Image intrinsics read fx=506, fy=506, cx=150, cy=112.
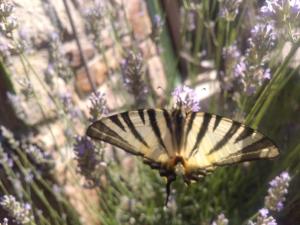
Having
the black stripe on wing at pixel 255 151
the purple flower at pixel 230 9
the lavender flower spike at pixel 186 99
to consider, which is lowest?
the black stripe on wing at pixel 255 151

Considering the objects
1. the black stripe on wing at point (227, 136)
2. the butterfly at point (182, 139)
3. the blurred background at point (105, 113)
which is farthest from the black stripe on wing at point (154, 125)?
the blurred background at point (105, 113)

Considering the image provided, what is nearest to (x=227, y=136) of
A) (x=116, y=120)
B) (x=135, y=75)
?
(x=116, y=120)

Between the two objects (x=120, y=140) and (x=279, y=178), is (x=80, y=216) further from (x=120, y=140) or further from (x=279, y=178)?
(x=279, y=178)

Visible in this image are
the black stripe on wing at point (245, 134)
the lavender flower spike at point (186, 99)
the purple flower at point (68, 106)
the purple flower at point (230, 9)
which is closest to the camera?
the black stripe on wing at point (245, 134)

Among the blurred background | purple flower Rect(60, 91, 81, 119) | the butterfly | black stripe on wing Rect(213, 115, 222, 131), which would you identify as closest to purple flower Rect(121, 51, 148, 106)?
the blurred background

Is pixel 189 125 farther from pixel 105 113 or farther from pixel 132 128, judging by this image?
pixel 105 113

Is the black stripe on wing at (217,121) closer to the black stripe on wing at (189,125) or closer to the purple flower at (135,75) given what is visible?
the black stripe on wing at (189,125)

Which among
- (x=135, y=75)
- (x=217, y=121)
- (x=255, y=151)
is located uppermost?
(x=135, y=75)
